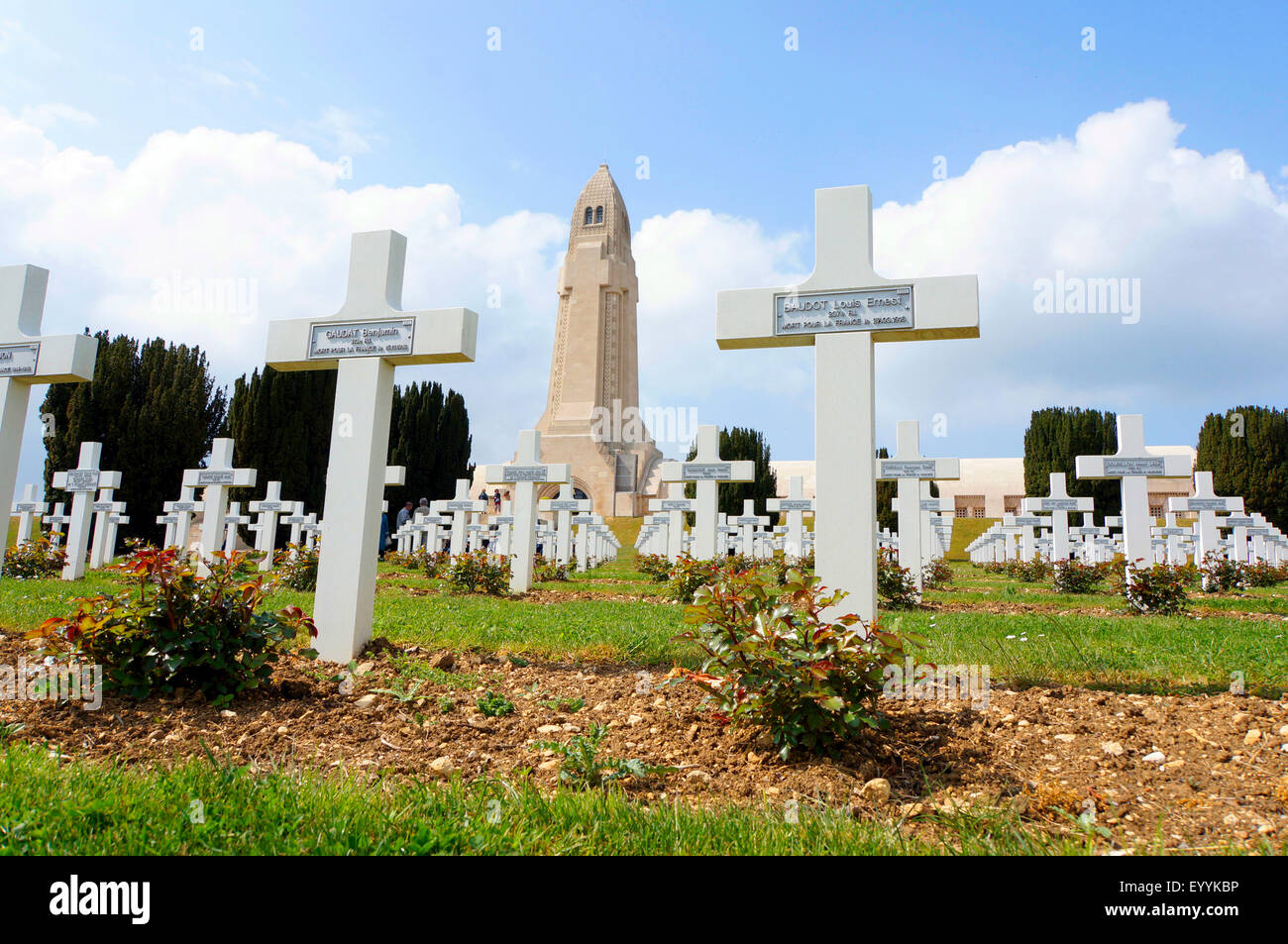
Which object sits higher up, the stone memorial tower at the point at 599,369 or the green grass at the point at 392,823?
the stone memorial tower at the point at 599,369

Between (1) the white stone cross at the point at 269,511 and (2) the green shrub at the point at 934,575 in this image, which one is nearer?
(2) the green shrub at the point at 934,575

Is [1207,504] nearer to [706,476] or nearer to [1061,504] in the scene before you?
[1061,504]

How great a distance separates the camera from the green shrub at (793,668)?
2.95m

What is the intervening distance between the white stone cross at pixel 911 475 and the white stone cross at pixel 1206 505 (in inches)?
233

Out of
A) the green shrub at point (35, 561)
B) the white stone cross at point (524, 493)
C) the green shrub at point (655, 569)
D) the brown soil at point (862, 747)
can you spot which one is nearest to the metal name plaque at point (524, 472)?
the white stone cross at point (524, 493)

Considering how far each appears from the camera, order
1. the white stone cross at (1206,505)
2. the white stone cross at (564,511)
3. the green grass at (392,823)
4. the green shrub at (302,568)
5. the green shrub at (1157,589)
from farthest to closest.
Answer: the white stone cross at (564,511)
the white stone cross at (1206,505)
the green shrub at (302,568)
the green shrub at (1157,589)
the green grass at (392,823)

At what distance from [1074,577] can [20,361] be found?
14.9 metres

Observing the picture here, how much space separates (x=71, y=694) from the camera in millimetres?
3695

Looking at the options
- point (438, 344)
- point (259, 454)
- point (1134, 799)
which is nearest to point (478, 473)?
point (259, 454)

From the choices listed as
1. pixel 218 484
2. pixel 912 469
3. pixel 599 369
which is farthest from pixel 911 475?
pixel 599 369

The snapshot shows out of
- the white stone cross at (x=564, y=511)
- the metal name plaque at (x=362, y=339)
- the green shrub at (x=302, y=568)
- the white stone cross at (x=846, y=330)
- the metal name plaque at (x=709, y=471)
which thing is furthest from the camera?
the white stone cross at (x=564, y=511)
